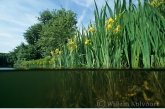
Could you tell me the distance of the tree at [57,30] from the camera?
3.36 m

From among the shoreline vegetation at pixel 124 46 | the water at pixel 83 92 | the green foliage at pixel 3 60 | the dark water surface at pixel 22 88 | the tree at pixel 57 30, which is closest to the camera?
the water at pixel 83 92

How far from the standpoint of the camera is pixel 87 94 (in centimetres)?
165

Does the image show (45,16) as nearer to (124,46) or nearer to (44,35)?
(44,35)

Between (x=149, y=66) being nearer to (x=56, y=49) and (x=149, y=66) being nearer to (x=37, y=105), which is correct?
(x=37, y=105)

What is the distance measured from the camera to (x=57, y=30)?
11.6 feet

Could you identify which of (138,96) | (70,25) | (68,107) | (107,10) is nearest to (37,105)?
(68,107)

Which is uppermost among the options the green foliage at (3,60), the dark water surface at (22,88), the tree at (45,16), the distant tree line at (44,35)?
the tree at (45,16)

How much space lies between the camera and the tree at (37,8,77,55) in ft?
11.0

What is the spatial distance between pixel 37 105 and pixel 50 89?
47 cm

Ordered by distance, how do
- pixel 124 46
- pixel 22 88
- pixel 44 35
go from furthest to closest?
pixel 44 35, pixel 124 46, pixel 22 88

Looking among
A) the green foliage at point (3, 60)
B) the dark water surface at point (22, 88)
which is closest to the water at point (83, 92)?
the dark water surface at point (22, 88)

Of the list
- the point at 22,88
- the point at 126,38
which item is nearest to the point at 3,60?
the point at 22,88

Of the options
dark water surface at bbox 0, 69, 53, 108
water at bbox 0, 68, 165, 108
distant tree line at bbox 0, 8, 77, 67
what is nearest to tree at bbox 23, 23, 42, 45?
distant tree line at bbox 0, 8, 77, 67

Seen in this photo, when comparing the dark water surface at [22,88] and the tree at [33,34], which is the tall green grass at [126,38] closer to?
the dark water surface at [22,88]
